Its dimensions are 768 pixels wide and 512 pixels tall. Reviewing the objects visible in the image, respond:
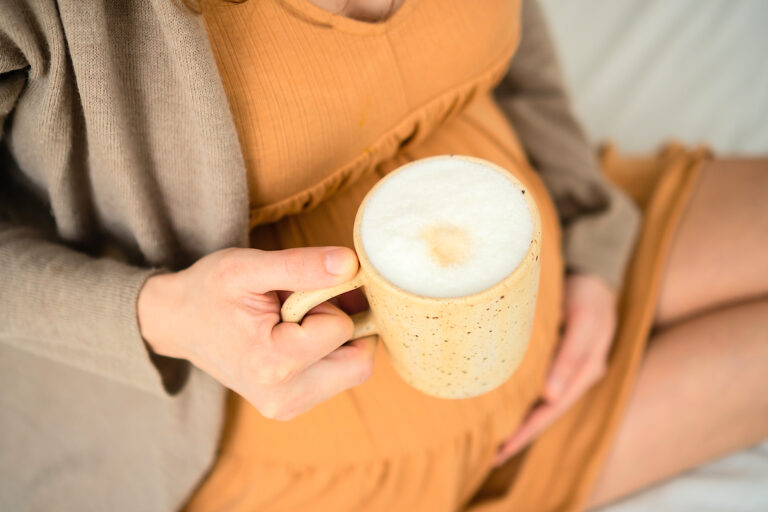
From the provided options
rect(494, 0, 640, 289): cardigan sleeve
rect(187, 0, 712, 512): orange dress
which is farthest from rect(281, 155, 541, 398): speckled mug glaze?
rect(494, 0, 640, 289): cardigan sleeve

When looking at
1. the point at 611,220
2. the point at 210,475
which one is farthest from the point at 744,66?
the point at 210,475

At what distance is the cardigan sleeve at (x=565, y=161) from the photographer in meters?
0.87

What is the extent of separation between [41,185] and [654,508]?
908 mm

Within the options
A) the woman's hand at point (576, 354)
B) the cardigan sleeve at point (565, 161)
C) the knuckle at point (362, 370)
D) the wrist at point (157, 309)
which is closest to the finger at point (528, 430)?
the woman's hand at point (576, 354)

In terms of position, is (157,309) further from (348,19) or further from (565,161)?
(565,161)

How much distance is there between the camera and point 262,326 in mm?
468

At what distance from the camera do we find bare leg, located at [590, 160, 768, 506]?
2.55 feet

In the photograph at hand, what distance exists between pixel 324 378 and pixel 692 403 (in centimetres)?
57

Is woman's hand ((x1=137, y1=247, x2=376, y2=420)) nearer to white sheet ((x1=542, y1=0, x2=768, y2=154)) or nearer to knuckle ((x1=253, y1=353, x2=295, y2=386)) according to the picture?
knuckle ((x1=253, y1=353, x2=295, y2=386))

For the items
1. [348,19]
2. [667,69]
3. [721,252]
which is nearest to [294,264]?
[348,19]

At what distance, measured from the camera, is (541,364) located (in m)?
0.75

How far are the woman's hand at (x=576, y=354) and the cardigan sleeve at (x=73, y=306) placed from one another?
494 millimetres

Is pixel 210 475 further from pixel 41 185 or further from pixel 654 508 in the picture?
pixel 654 508

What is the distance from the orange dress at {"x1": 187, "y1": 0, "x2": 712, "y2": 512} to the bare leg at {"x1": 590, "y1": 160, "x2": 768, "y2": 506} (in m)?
0.04
